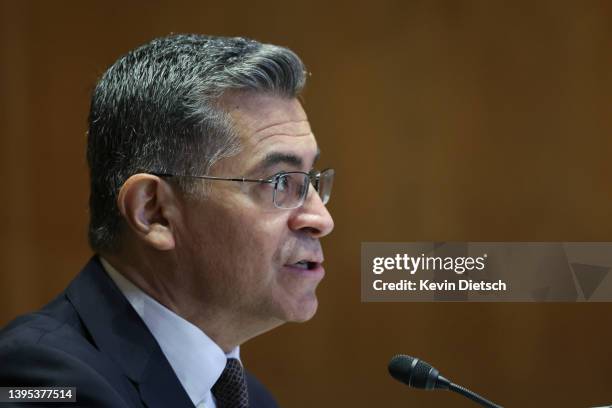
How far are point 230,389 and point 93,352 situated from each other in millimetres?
275

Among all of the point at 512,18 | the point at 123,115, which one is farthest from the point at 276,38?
the point at 123,115

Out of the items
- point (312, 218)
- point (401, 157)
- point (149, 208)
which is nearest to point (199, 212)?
point (149, 208)

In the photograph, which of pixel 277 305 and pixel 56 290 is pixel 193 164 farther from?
pixel 56 290

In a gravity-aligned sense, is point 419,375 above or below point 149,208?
below

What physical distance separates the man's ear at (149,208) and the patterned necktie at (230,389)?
0.24 m

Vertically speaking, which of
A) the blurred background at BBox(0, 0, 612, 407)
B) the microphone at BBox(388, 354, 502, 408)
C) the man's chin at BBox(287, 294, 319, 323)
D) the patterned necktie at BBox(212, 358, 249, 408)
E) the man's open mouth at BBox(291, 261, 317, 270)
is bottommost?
the patterned necktie at BBox(212, 358, 249, 408)

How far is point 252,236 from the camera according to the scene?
54.9 inches

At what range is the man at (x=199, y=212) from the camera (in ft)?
4.54

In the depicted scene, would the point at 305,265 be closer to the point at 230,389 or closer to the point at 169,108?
the point at 230,389

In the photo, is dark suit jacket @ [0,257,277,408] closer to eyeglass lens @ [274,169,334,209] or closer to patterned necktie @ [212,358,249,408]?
patterned necktie @ [212,358,249,408]

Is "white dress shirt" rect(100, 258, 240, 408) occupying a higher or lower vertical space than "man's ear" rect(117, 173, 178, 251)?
lower

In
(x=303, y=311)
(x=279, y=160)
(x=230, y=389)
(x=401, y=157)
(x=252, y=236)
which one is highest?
(x=401, y=157)

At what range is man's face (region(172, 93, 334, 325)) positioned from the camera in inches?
55.0

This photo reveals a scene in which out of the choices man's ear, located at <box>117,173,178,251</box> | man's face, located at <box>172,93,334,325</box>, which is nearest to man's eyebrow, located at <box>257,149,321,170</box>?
man's face, located at <box>172,93,334,325</box>
